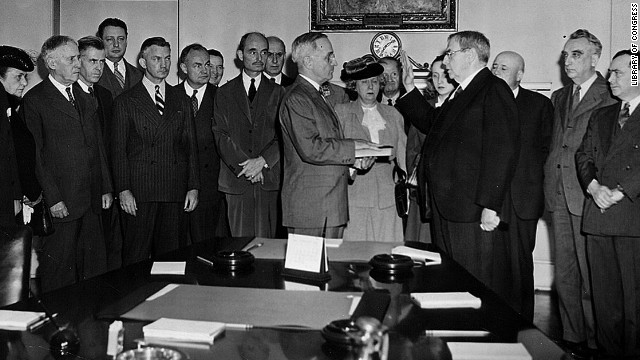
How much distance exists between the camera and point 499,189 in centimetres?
351

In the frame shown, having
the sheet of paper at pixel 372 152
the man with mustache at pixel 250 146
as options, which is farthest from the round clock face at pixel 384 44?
the sheet of paper at pixel 372 152

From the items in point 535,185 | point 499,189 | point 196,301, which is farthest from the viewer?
point 535,185


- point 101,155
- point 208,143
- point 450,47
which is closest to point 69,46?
point 101,155

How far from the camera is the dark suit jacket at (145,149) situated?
4.73 m

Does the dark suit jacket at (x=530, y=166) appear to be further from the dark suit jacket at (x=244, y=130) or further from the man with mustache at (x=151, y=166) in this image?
the man with mustache at (x=151, y=166)

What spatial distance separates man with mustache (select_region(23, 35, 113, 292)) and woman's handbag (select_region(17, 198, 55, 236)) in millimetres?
150

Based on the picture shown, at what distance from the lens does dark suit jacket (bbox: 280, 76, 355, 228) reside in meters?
3.83

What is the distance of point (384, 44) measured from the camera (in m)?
7.03

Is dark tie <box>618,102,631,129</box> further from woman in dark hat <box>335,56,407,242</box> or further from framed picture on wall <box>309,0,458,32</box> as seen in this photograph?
framed picture on wall <box>309,0,458,32</box>

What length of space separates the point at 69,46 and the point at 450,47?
2500 mm

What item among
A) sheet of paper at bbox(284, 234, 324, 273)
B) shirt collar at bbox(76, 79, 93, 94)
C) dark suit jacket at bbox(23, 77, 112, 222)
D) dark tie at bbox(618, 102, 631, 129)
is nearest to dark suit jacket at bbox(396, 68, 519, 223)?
dark tie at bbox(618, 102, 631, 129)

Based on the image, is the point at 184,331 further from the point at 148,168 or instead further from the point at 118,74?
the point at 118,74

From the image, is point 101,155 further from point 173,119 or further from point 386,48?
point 386,48

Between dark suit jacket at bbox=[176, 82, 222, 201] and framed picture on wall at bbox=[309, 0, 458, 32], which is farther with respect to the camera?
framed picture on wall at bbox=[309, 0, 458, 32]
